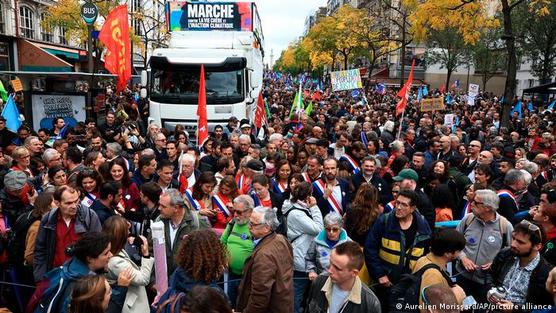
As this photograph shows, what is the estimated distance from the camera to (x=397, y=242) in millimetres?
4586

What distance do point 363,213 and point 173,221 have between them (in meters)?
2.05

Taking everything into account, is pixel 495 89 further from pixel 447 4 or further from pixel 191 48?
pixel 191 48

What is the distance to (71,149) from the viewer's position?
22.8 ft

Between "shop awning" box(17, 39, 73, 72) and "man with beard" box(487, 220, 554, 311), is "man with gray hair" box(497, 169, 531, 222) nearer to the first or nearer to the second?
"man with beard" box(487, 220, 554, 311)

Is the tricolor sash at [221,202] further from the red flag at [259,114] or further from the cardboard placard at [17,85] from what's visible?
the cardboard placard at [17,85]

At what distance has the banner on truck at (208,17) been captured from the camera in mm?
16172

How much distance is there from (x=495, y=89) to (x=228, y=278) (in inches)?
2304

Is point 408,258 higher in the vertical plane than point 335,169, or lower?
lower

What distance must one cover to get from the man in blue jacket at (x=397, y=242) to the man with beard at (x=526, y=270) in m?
0.82

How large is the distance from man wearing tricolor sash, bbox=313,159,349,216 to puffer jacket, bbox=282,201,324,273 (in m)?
1.09

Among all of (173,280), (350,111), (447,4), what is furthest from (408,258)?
(350,111)

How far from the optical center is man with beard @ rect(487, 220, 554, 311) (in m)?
3.77

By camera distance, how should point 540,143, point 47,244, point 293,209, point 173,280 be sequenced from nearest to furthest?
1. point 173,280
2. point 47,244
3. point 293,209
4. point 540,143

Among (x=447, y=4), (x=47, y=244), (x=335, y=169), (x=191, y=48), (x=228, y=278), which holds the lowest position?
(x=228, y=278)
